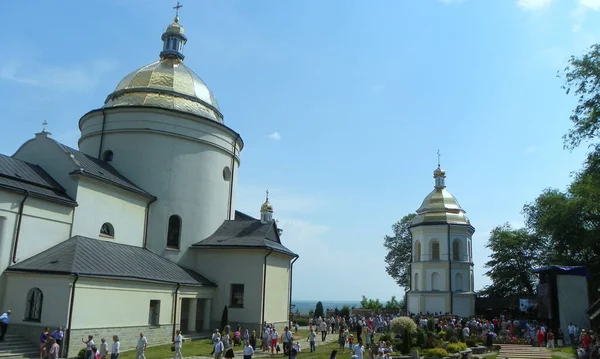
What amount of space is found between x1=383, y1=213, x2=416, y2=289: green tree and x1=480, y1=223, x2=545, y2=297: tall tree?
9.46m

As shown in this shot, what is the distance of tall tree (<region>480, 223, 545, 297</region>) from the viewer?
50.1 metres

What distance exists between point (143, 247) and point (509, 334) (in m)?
21.6

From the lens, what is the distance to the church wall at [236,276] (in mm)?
28312

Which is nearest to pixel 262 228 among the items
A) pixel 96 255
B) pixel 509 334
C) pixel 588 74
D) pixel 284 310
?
pixel 284 310

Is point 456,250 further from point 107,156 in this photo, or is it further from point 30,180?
point 30,180

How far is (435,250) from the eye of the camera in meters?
49.7

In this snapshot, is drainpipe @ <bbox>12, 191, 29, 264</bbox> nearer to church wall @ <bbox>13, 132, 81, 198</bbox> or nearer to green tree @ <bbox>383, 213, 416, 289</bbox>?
church wall @ <bbox>13, 132, 81, 198</bbox>

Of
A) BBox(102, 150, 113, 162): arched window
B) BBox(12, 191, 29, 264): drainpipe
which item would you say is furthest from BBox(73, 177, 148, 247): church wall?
BBox(102, 150, 113, 162): arched window

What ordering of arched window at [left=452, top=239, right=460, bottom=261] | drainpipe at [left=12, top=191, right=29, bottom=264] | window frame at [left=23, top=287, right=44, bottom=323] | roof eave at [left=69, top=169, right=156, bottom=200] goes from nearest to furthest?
window frame at [left=23, top=287, right=44, bottom=323], drainpipe at [left=12, top=191, right=29, bottom=264], roof eave at [left=69, top=169, right=156, bottom=200], arched window at [left=452, top=239, right=460, bottom=261]

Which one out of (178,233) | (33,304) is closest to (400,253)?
(178,233)

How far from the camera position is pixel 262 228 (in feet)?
101

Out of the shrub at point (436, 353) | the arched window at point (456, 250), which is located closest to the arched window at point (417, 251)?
the arched window at point (456, 250)

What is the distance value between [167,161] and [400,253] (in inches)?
1480

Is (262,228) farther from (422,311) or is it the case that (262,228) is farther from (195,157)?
(422,311)
